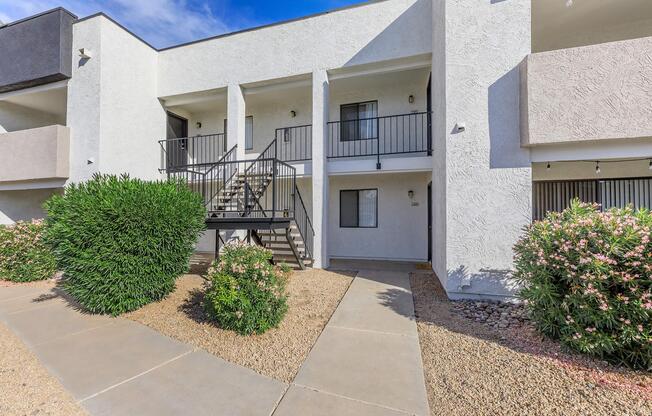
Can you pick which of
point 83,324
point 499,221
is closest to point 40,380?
point 83,324

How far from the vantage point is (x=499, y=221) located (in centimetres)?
567

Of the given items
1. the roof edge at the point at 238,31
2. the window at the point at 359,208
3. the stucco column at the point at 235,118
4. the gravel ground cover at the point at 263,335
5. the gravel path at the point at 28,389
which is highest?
the roof edge at the point at 238,31

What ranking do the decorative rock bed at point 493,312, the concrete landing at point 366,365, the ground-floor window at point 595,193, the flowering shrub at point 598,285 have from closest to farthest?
the concrete landing at point 366,365
the flowering shrub at point 598,285
the decorative rock bed at point 493,312
the ground-floor window at point 595,193

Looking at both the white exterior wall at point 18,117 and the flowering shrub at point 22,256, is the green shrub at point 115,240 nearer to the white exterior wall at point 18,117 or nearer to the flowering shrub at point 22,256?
the flowering shrub at point 22,256

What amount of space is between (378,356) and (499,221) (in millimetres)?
3772

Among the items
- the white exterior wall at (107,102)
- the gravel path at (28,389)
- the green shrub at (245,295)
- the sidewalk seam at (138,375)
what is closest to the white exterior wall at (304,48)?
the white exterior wall at (107,102)

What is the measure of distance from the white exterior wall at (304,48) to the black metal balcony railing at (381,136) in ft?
6.78

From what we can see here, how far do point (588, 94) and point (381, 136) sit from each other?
5.71m

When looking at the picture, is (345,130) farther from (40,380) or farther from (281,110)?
(40,380)

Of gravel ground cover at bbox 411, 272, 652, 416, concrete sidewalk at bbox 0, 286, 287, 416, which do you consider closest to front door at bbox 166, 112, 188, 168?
concrete sidewalk at bbox 0, 286, 287, 416

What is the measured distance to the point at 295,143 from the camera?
10.8m

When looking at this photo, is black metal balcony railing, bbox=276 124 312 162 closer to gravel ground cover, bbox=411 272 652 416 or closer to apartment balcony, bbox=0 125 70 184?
apartment balcony, bbox=0 125 70 184

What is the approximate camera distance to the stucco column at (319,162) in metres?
8.48

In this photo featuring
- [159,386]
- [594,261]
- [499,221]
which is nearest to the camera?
[159,386]
